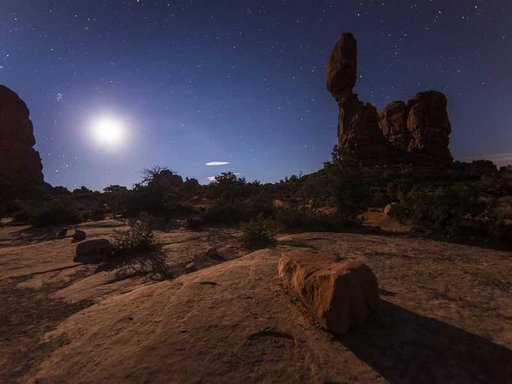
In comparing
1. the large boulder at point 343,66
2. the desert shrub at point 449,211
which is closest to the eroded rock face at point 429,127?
the large boulder at point 343,66

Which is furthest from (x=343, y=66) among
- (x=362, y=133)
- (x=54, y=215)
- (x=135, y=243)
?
(x=135, y=243)

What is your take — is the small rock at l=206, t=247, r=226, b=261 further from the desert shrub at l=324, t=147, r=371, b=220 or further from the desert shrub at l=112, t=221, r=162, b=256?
the desert shrub at l=324, t=147, r=371, b=220

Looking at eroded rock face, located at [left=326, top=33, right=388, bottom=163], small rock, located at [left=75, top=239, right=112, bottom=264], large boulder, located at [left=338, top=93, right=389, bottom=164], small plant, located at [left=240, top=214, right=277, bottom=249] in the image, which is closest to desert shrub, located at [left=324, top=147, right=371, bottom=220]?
small plant, located at [left=240, top=214, right=277, bottom=249]

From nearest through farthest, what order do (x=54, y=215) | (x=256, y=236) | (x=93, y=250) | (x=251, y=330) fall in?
1. (x=251, y=330)
2. (x=93, y=250)
3. (x=256, y=236)
4. (x=54, y=215)

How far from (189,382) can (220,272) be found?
250 cm

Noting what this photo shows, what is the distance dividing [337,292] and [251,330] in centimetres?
95

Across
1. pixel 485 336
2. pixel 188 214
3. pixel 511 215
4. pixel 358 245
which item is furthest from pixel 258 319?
pixel 188 214

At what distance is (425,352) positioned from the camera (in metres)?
2.86

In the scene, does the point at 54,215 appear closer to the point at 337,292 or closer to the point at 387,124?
the point at 337,292

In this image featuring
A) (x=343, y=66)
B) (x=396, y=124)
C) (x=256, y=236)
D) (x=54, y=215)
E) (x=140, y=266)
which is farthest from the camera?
(x=396, y=124)

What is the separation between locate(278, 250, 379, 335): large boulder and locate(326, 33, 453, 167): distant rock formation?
4053 centimetres

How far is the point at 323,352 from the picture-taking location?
2.88 metres

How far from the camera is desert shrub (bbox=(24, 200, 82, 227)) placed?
46.8 ft

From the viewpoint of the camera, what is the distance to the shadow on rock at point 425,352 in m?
2.61
